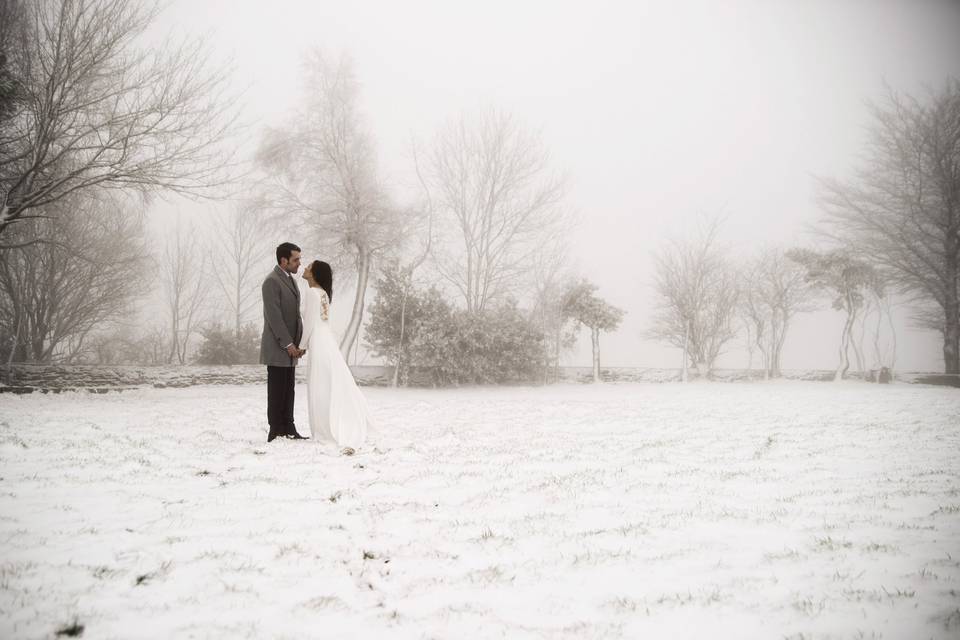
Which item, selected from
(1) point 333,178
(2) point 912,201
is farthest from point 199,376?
(2) point 912,201

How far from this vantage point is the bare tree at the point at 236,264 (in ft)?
65.6

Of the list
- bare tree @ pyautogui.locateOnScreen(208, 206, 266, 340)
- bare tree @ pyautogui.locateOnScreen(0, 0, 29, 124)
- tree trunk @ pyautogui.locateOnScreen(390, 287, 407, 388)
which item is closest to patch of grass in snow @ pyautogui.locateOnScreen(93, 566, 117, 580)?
bare tree @ pyautogui.locateOnScreen(0, 0, 29, 124)

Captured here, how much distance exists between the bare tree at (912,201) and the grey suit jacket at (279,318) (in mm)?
19254

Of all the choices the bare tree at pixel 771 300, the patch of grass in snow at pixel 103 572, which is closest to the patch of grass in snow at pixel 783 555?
the patch of grass in snow at pixel 103 572

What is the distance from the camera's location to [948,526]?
2348mm

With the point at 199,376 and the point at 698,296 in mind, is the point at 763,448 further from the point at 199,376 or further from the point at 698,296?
the point at 698,296

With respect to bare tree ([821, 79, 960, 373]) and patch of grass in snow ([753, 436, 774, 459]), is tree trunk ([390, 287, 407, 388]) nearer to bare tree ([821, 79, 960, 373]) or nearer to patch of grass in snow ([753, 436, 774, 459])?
patch of grass in snow ([753, 436, 774, 459])

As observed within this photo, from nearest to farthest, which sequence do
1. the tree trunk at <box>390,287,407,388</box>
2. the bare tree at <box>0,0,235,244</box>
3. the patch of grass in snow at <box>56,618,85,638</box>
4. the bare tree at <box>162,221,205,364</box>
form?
the patch of grass in snow at <box>56,618,85,638</box> < the bare tree at <box>0,0,235,244</box> < the tree trunk at <box>390,287,407,388</box> < the bare tree at <box>162,221,205,364</box>

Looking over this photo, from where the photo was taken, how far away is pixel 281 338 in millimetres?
4727

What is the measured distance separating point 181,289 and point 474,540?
22.3 m

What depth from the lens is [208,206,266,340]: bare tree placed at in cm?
1998

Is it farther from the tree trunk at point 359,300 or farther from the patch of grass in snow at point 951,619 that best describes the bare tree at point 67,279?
the patch of grass in snow at point 951,619

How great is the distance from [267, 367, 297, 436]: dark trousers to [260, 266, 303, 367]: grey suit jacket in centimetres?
15

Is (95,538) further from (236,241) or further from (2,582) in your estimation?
(236,241)
